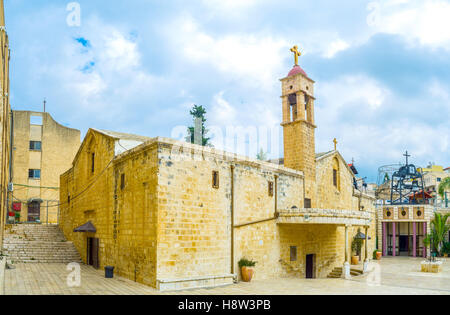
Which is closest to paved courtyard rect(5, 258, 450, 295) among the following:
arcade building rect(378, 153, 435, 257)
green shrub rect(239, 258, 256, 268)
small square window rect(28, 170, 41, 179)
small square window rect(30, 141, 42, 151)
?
green shrub rect(239, 258, 256, 268)

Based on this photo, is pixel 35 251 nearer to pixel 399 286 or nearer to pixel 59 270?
pixel 59 270

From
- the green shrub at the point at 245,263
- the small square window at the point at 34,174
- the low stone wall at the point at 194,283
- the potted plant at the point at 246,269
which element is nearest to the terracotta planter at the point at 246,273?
the potted plant at the point at 246,269

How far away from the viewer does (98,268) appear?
17.7m

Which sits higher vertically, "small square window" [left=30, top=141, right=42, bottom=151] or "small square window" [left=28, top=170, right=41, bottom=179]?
"small square window" [left=30, top=141, right=42, bottom=151]

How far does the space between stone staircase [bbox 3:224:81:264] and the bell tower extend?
12.5 metres

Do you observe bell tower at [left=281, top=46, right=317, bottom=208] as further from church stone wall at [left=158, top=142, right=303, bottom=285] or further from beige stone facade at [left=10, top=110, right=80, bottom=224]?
beige stone facade at [left=10, top=110, right=80, bottom=224]

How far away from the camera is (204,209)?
14656 millimetres

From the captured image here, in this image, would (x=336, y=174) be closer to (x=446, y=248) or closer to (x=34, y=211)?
(x=446, y=248)

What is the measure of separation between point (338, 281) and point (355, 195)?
37.9ft

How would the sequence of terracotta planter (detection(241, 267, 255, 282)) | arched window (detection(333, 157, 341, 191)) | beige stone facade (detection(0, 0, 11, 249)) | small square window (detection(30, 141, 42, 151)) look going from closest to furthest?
terracotta planter (detection(241, 267, 255, 282)), beige stone facade (detection(0, 0, 11, 249)), arched window (detection(333, 157, 341, 191)), small square window (detection(30, 141, 42, 151))

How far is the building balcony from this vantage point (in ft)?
56.5

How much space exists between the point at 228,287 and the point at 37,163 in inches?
997

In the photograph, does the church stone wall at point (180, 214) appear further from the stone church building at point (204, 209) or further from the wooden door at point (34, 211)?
the wooden door at point (34, 211)

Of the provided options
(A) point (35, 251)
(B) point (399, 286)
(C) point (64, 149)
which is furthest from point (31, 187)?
(B) point (399, 286)
